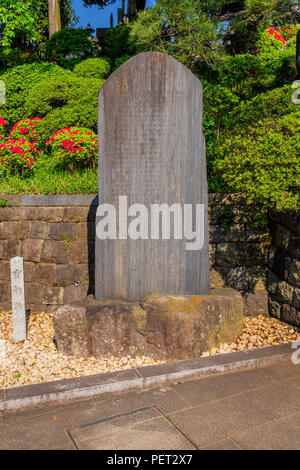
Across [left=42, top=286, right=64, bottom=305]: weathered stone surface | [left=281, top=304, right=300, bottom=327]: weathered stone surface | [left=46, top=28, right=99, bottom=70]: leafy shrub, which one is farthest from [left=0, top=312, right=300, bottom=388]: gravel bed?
[left=46, top=28, right=99, bottom=70]: leafy shrub

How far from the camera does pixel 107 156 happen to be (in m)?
3.71

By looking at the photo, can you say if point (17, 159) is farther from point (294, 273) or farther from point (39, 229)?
point (294, 273)

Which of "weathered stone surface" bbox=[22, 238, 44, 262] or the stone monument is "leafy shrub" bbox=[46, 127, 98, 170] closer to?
"weathered stone surface" bbox=[22, 238, 44, 262]

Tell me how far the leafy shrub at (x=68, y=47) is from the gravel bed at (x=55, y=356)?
10836 millimetres

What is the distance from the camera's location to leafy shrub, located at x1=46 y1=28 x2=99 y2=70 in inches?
504

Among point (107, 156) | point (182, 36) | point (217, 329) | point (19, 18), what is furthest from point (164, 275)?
point (19, 18)

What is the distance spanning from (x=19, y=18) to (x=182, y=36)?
214 inches

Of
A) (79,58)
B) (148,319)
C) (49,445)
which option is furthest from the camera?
(79,58)

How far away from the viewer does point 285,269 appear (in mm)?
4461

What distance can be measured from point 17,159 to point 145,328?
15.0 ft

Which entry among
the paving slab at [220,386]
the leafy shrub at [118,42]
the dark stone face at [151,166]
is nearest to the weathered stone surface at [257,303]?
the dark stone face at [151,166]

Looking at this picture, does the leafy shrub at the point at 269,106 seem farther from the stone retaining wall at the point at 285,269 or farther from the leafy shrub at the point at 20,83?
the leafy shrub at the point at 20,83

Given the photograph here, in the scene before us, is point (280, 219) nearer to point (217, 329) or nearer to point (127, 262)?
point (217, 329)

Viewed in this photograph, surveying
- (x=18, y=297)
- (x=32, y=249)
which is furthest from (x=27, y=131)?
(x=18, y=297)
